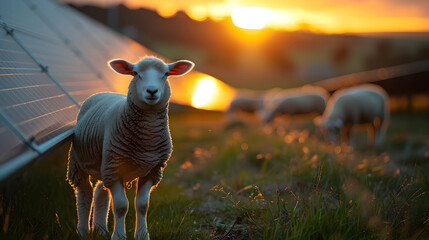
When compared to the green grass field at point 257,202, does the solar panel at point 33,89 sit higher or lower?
higher

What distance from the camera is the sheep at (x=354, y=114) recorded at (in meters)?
9.02

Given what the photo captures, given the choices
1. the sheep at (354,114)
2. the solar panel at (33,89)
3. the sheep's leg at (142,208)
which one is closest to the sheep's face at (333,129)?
the sheep at (354,114)

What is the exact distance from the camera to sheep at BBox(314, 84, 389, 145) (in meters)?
9.02

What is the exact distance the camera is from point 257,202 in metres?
3.21

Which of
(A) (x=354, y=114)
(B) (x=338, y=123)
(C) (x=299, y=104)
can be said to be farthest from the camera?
(C) (x=299, y=104)

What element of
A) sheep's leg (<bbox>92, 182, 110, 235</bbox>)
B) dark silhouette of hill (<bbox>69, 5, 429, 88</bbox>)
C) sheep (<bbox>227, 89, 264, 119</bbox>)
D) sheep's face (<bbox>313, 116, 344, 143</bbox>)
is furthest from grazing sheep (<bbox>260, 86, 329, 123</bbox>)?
dark silhouette of hill (<bbox>69, 5, 429, 88</bbox>)

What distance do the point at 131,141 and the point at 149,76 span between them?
1.63ft

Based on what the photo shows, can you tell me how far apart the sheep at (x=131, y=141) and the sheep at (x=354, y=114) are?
667 cm

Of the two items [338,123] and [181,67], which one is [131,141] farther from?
[338,123]

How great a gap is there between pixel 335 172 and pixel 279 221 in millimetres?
1584

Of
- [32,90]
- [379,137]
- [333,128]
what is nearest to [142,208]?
[32,90]

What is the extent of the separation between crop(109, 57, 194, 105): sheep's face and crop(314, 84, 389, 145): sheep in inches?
264

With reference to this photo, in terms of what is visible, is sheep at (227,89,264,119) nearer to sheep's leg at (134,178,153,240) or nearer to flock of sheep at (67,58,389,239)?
flock of sheep at (67,58,389,239)

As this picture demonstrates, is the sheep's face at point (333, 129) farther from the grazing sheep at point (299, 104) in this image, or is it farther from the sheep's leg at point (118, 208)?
the sheep's leg at point (118, 208)
